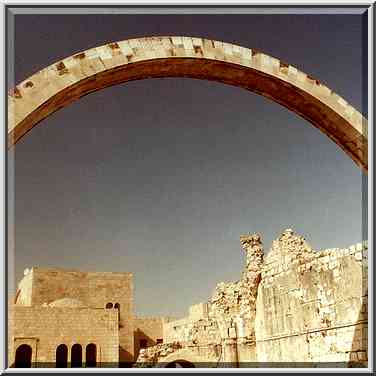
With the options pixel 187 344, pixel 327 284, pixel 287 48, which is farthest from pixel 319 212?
pixel 187 344

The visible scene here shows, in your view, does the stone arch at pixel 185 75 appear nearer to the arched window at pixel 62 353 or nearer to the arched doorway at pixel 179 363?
the arched doorway at pixel 179 363

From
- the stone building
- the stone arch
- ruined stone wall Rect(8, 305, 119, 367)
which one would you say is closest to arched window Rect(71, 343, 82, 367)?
the stone building

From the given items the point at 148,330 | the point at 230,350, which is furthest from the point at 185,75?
the point at 148,330

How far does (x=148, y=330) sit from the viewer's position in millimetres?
30062

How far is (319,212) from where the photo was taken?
9250 mm

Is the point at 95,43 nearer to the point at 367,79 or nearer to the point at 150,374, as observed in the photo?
the point at 367,79

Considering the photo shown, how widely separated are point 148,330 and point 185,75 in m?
26.0

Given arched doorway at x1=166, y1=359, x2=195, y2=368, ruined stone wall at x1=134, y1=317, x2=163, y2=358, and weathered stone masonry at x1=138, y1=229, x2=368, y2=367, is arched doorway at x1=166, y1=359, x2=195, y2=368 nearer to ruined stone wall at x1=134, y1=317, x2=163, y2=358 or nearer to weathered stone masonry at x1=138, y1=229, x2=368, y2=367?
weathered stone masonry at x1=138, y1=229, x2=368, y2=367

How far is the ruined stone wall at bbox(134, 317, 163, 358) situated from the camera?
29719 mm

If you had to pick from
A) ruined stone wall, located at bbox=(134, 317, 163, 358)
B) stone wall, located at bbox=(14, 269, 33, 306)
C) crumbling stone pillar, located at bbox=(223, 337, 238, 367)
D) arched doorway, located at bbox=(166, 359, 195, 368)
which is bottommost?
ruined stone wall, located at bbox=(134, 317, 163, 358)

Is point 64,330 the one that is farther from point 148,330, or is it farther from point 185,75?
point 185,75

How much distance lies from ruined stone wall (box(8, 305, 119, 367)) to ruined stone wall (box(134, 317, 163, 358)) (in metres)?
6.78

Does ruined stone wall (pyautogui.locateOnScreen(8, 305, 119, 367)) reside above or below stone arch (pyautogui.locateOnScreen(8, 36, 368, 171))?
below

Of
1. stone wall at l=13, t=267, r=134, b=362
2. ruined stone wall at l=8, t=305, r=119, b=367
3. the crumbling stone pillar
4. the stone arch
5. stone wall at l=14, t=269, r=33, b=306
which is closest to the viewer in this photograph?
the stone arch
